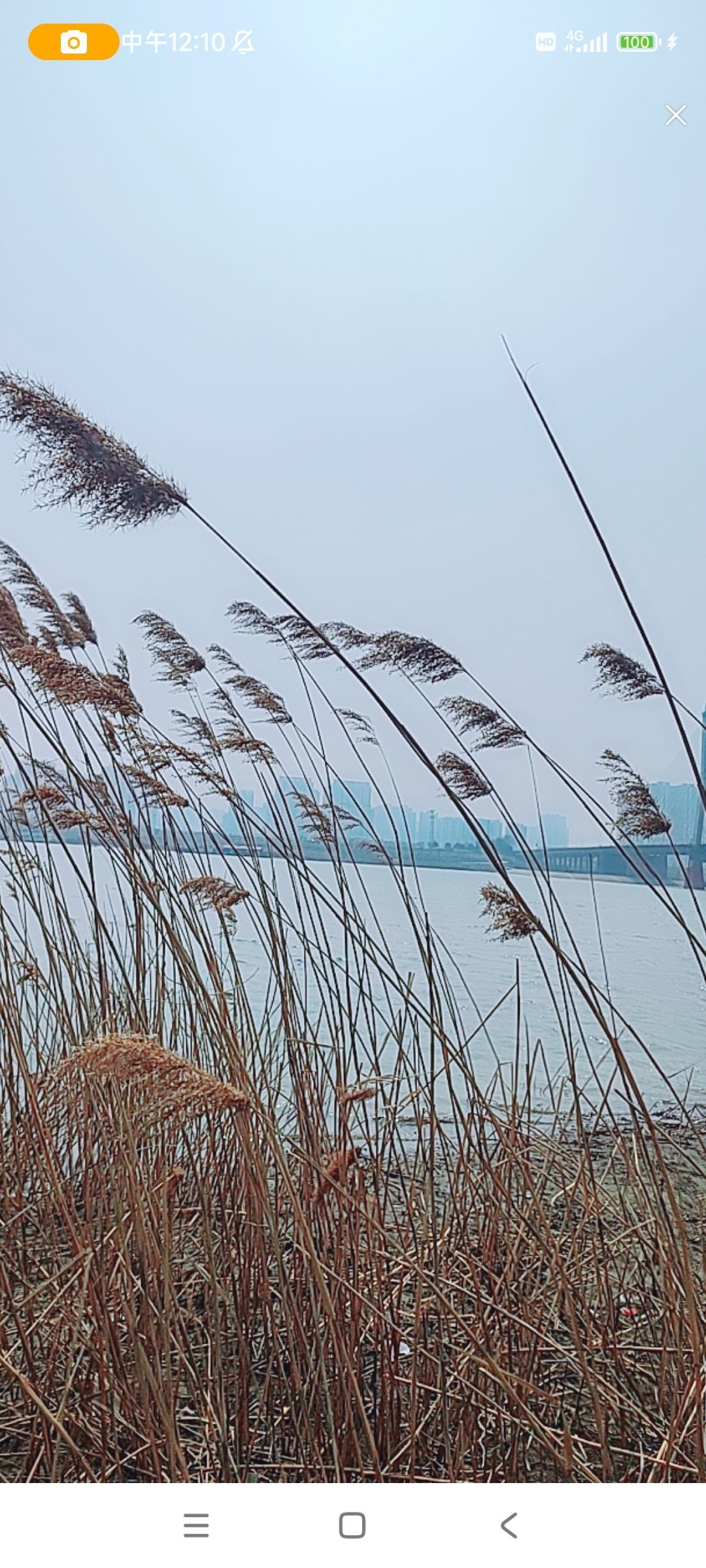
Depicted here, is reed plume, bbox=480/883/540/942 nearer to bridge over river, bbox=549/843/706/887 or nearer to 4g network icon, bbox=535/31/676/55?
bridge over river, bbox=549/843/706/887

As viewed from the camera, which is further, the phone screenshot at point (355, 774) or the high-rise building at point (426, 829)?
the high-rise building at point (426, 829)

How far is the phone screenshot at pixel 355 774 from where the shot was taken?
100 centimetres

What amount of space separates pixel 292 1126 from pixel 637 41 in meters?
1.34

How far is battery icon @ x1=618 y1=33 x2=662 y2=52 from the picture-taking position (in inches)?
41.8

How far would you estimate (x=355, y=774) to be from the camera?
1.37 meters

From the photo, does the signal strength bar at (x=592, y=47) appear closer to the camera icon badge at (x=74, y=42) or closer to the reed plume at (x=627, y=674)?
the camera icon badge at (x=74, y=42)

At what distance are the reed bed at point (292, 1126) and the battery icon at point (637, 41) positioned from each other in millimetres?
659

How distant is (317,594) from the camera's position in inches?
51.6

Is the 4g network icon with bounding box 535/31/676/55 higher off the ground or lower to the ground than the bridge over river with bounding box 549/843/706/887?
higher

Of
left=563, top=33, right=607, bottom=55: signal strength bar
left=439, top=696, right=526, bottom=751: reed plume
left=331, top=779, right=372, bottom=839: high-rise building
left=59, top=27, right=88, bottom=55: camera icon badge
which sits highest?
left=59, top=27, right=88, bottom=55: camera icon badge

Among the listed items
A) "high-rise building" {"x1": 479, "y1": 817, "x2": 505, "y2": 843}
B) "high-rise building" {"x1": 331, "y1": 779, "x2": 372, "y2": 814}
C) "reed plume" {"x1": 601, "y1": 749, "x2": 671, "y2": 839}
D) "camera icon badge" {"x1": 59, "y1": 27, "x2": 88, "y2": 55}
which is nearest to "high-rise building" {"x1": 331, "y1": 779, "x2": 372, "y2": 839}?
A: "high-rise building" {"x1": 331, "y1": 779, "x2": 372, "y2": 814}

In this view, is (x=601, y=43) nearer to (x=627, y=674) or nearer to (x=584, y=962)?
(x=627, y=674)
